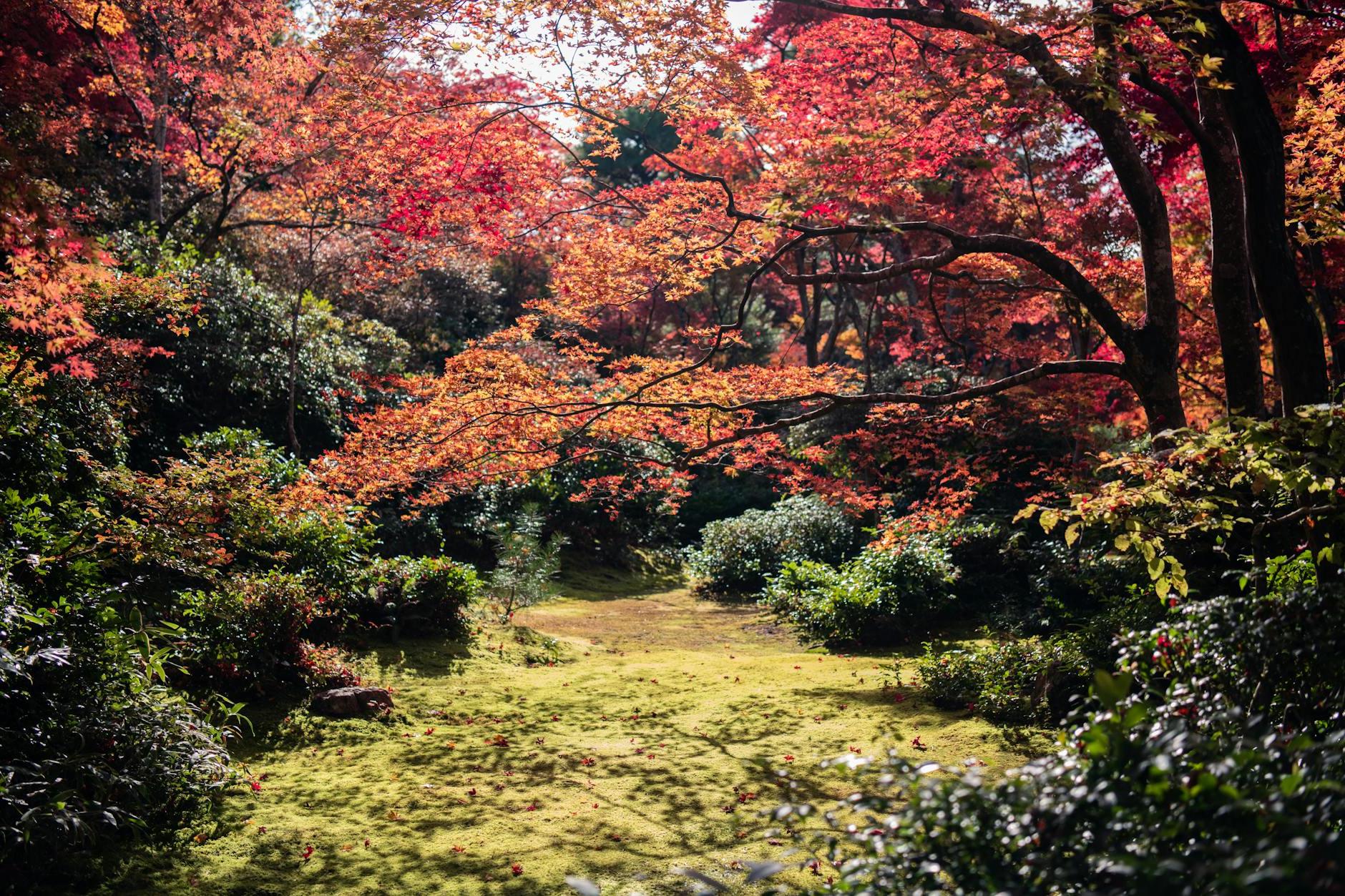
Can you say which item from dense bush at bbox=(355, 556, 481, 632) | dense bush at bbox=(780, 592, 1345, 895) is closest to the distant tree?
dense bush at bbox=(355, 556, 481, 632)

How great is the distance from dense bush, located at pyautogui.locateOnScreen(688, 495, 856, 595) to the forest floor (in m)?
3.76

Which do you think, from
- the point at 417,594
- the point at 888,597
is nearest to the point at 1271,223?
the point at 888,597

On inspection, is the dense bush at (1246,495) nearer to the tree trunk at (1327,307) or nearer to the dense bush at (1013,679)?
the dense bush at (1013,679)

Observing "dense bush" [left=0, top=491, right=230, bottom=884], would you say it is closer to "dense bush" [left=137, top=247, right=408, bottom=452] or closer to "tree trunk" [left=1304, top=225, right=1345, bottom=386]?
"dense bush" [left=137, top=247, right=408, bottom=452]

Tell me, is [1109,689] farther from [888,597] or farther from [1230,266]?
[888,597]

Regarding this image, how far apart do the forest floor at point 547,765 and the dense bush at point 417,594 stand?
0.84 ft

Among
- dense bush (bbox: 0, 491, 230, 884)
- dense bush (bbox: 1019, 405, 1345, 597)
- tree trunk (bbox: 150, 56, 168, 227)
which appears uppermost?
tree trunk (bbox: 150, 56, 168, 227)

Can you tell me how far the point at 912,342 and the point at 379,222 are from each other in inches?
358

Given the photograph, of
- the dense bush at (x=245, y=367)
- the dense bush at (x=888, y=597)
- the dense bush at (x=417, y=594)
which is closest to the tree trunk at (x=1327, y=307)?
the dense bush at (x=888, y=597)

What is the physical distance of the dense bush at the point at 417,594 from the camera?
7703 mm

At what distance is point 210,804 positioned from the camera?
165 inches

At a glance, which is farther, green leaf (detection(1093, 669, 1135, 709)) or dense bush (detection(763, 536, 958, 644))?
dense bush (detection(763, 536, 958, 644))

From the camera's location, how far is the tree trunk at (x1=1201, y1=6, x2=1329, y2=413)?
14.5ft

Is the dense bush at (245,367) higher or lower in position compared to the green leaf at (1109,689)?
higher
